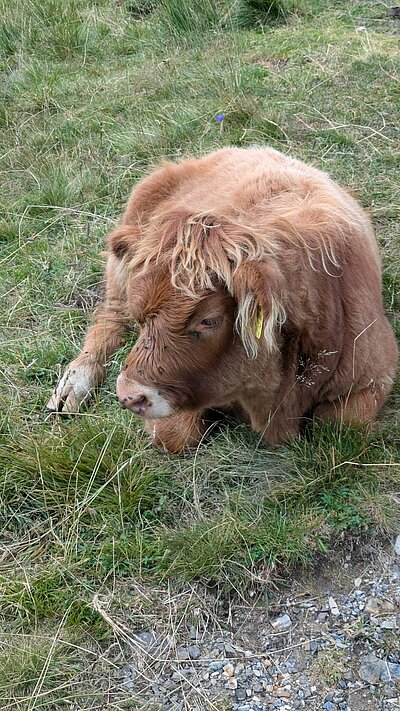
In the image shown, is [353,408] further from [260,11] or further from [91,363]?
[260,11]

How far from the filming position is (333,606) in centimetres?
311

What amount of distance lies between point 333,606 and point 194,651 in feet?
2.02

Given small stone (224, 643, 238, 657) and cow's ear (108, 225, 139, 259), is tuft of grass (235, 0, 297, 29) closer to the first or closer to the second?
cow's ear (108, 225, 139, 259)

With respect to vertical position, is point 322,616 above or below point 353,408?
below

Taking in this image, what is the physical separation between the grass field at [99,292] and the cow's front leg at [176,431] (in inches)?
3.1

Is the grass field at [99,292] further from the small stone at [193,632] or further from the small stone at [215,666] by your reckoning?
the small stone at [215,666]

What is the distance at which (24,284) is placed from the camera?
5176mm

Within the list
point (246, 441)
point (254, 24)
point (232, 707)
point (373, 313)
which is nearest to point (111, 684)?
point (232, 707)

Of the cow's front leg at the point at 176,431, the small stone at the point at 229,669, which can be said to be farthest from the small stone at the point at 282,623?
the cow's front leg at the point at 176,431

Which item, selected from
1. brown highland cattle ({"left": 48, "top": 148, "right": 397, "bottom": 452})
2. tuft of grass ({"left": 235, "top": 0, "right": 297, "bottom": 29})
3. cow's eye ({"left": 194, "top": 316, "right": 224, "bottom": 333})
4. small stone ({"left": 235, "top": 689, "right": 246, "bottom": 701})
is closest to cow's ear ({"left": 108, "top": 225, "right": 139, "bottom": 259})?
brown highland cattle ({"left": 48, "top": 148, "right": 397, "bottom": 452})

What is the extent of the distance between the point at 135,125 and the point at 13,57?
2.73m

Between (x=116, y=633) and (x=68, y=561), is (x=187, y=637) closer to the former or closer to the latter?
(x=116, y=633)

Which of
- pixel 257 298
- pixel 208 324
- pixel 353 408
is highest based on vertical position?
pixel 257 298

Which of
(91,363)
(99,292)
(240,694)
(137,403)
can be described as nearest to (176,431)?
(137,403)
